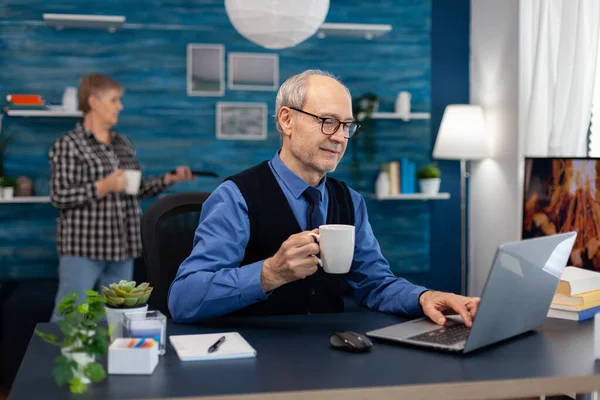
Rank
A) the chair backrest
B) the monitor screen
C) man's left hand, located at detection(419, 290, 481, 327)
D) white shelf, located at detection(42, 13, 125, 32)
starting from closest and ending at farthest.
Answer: man's left hand, located at detection(419, 290, 481, 327)
the chair backrest
the monitor screen
white shelf, located at detection(42, 13, 125, 32)

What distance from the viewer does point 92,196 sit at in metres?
3.65

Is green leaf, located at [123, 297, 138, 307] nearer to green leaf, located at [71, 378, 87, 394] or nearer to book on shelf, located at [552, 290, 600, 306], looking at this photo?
green leaf, located at [71, 378, 87, 394]

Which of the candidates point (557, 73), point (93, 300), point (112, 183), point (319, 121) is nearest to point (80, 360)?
point (93, 300)

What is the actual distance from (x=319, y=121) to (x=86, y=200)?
2.04 metres

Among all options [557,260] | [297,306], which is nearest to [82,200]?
[297,306]

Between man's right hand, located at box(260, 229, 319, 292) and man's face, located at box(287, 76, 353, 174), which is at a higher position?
man's face, located at box(287, 76, 353, 174)


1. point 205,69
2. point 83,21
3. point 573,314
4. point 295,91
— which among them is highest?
point 83,21

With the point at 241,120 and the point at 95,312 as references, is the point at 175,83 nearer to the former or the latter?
the point at 241,120

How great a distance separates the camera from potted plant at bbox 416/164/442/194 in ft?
16.1

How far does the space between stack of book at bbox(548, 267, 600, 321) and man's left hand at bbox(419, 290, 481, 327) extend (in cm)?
26

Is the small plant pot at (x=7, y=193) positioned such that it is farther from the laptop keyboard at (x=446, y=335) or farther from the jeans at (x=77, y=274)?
the laptop keyboard at (x=446, y=335)

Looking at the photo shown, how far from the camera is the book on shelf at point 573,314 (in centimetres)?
180

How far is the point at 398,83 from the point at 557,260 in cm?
362

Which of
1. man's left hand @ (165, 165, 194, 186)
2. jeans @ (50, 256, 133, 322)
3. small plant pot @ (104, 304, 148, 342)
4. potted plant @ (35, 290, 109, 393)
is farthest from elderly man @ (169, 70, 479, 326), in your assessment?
man's left hand @ (165, 165, 194, 186)
